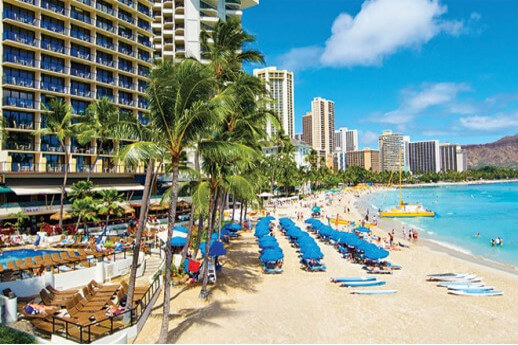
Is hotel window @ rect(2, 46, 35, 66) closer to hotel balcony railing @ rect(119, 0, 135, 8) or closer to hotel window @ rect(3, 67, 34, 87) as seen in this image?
hotel window @ rect(3, 67, 34, 87)

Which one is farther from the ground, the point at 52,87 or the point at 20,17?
the point at 20,17

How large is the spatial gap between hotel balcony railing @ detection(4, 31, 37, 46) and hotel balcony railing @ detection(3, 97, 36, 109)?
5386 millimetres

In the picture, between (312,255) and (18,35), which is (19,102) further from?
(312,255)

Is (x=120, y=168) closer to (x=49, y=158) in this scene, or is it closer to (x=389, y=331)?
(x=49, y=158)

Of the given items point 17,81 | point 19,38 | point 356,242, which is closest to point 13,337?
point 356,242

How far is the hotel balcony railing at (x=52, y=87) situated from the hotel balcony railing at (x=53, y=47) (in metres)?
3.39

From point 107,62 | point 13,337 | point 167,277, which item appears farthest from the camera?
point 107,62

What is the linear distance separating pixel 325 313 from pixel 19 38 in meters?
36.8

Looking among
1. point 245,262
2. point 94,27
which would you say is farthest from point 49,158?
point 245,262

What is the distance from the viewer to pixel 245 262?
81.6ft

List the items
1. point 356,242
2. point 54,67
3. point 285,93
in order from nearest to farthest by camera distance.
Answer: point 356,242, point 54,67, point 285,93

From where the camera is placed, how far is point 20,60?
3503 cm

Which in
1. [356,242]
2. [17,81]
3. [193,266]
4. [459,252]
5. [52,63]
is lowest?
[459,252]

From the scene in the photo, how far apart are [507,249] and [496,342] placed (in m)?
26.0
